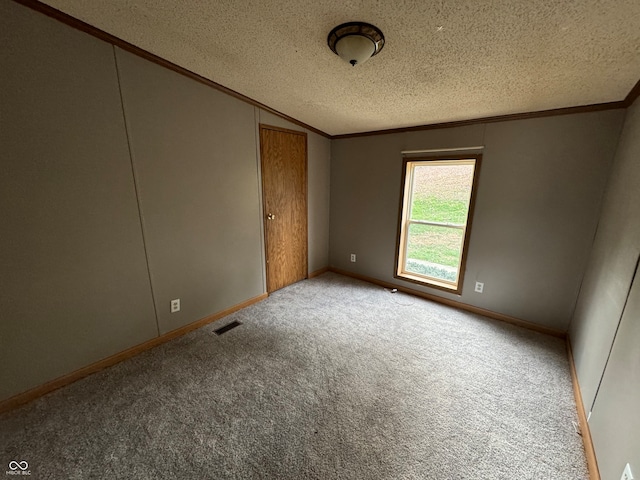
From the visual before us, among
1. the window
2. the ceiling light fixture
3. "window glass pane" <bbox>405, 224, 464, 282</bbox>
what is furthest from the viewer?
"window glass pane" <bbox>405, 224, 464, 282</bbox>

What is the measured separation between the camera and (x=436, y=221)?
116 inches

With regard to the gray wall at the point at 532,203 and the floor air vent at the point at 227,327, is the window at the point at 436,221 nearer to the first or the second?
the gray wall at the point at 532,203

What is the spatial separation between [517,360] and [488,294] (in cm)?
78

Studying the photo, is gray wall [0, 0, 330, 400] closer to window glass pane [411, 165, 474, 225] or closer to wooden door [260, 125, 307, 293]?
wooden door [260, 125, 307, 293]

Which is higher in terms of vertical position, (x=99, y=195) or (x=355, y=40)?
(x=355, y=40)

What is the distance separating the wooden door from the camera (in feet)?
9.38

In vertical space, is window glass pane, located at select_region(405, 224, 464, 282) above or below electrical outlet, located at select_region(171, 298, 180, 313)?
above

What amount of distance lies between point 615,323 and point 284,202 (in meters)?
2.89

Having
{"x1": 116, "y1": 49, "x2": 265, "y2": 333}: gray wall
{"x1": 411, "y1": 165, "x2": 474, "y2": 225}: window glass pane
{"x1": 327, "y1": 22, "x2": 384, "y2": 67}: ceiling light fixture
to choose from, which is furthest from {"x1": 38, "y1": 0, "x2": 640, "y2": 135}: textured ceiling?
{"x1": 411, "y1": 165, "x2": 474, "y2": 225}: window glass pane

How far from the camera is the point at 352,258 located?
3756 mm

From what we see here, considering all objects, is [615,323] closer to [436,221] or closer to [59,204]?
[436,221]

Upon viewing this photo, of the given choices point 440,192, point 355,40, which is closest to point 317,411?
point 355,40

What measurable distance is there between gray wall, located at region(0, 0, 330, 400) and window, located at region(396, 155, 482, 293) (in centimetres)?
210

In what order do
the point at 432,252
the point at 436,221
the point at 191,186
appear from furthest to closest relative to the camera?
the point at 432,252
the point at 436,221
the point at 191,186
